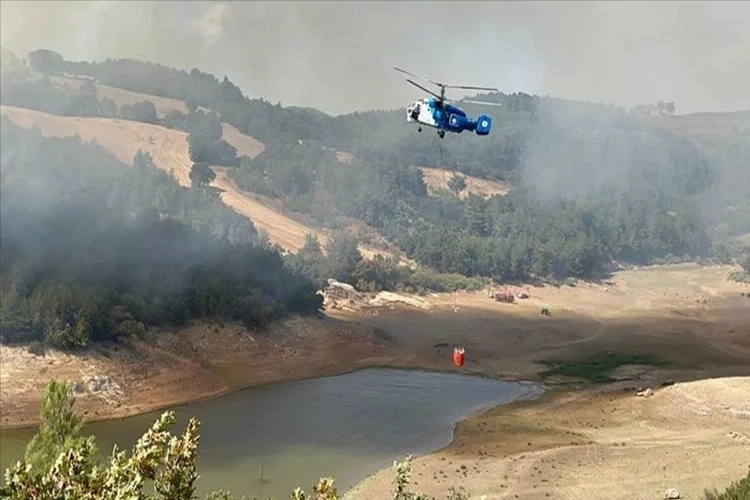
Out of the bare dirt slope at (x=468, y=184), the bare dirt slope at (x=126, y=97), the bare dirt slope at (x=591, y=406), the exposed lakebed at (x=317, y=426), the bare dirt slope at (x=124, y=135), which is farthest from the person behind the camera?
the bare dirt slope at (x=468, y=184)

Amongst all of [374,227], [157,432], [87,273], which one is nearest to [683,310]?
[374,227]

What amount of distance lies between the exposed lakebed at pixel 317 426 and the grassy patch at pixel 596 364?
631 cm

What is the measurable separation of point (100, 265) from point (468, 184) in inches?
5124

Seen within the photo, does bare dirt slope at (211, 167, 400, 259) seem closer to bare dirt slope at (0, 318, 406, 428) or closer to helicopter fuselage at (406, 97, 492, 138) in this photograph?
bare dirt slope at (0, 318, 406, 428)

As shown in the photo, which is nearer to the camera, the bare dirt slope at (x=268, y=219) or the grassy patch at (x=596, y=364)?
the grassy patch at (x=596, y=364)

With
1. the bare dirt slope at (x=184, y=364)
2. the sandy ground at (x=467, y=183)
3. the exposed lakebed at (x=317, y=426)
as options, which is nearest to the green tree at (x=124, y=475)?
the exposed lakebed at (x=317, y=426)

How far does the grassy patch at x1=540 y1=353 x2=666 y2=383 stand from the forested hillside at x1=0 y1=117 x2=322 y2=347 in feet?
84.1

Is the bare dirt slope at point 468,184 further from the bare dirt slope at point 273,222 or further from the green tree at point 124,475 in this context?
the green tree at point 124,475

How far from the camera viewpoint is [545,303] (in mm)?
106000

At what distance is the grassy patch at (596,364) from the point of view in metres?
66.3

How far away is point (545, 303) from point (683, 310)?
791 inches

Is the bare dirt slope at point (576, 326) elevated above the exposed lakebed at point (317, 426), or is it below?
above

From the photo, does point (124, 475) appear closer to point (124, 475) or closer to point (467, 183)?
point (124, 475)

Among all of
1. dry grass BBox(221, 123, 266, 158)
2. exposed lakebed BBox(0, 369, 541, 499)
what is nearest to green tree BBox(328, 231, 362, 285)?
exposed lakebed BBox(0, 369, 541, 499)
